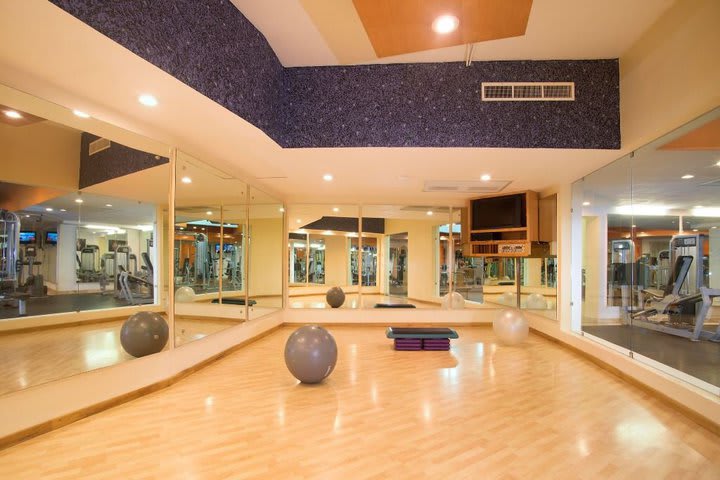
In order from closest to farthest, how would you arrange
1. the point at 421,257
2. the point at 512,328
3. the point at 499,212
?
the point at 512,328 < the point at 499,212 < the point at 421,257

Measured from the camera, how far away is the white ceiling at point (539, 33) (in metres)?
3.20

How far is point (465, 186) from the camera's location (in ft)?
20.8

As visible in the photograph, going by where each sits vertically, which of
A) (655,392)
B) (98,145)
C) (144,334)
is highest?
(98,145)

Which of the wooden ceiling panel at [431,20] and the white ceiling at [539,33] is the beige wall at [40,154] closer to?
the white ceiling at [539,33]

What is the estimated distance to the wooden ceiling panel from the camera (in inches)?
110

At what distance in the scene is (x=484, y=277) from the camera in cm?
877

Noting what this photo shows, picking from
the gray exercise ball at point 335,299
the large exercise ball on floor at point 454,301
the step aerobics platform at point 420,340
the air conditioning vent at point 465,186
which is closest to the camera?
the step aerobics platform at point 420,340

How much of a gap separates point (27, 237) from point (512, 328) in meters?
6.08

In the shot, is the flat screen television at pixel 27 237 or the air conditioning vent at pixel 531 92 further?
the air conditioning vent at pixel 531 92

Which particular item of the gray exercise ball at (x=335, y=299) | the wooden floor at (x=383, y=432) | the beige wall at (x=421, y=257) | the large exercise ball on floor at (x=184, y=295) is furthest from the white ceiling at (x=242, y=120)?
the beige wall at (x=421, y=257)

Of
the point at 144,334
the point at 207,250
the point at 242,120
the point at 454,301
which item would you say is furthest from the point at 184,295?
the point at 454,301

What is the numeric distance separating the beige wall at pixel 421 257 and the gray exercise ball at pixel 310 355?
569cm

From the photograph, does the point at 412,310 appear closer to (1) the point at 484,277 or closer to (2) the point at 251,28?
(1) the point at 484,277

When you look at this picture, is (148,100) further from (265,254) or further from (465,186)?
(465,186)
